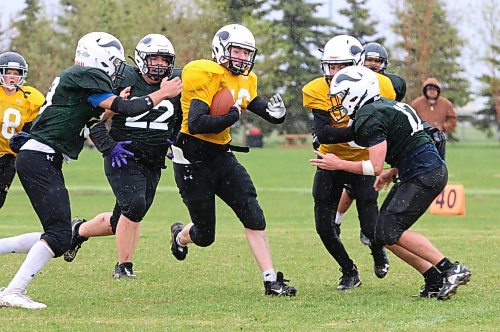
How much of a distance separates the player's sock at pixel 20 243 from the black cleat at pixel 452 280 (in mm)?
2871

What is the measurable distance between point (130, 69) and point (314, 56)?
4681 centimetres

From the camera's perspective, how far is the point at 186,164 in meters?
7.54

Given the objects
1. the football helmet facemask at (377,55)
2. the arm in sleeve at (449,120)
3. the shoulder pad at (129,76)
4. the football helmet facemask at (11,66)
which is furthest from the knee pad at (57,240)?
the arm in sleeve at (449,120)

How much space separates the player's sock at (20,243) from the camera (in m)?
7.44

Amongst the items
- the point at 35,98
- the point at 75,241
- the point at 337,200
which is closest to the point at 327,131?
the point at 337,200

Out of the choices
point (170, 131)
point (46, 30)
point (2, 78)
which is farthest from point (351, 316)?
point (46, 30)

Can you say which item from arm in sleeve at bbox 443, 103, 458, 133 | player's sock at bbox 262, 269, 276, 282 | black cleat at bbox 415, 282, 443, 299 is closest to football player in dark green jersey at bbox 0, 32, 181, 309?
player's sock at bbox 262, 269, 276, 282

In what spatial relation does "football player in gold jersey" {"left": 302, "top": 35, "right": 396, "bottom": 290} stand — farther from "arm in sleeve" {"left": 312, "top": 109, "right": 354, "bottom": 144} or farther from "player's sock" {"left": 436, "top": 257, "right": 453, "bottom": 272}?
"player's sock" {"left": 436, "top": 257, "right": 453, "bottom": 272}

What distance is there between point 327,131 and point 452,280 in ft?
4.55

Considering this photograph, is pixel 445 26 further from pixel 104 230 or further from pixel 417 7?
pixel 104 230

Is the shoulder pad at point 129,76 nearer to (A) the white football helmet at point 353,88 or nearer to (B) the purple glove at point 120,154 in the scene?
(B) the purple glove at point 120,154

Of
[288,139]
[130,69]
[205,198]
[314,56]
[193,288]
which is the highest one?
[130,69]

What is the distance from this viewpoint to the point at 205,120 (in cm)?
712

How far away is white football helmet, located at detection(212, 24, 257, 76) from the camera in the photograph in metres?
7.31
